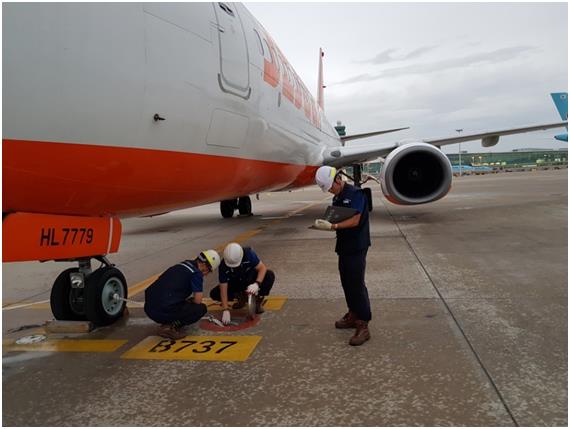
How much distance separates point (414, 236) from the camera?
8.06 meters

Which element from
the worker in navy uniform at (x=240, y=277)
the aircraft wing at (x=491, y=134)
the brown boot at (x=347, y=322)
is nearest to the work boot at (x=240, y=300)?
the worker in navy uniform at (x=240, y=277)

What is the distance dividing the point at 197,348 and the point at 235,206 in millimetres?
10077

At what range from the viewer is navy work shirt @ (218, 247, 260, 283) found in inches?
161

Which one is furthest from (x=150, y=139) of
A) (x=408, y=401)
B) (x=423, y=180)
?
(x=423, y=180)

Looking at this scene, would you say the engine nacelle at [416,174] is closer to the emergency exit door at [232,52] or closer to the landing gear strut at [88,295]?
the emergency exit door at [232,52]

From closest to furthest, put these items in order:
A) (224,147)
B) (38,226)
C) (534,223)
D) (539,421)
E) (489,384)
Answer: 1. (539,421)
2. (489,384)
3. (38,226)
4. (224,147)
5. (534,223)

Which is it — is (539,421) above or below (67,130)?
below

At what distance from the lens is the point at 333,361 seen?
2924 mm

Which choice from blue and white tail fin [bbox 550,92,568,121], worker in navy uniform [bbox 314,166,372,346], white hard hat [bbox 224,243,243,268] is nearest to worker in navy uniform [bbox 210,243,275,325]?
white hard hat [bbox 224,243,243,268]

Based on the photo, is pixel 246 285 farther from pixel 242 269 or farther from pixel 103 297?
pixel 103 297

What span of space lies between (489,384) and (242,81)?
3.21 metres

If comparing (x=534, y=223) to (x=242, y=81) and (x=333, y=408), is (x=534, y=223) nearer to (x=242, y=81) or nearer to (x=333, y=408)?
(x=242, y=81)

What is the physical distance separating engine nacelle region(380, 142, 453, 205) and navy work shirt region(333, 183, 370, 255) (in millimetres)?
5379

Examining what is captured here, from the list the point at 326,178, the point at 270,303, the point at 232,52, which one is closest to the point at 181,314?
the point at 270,303
